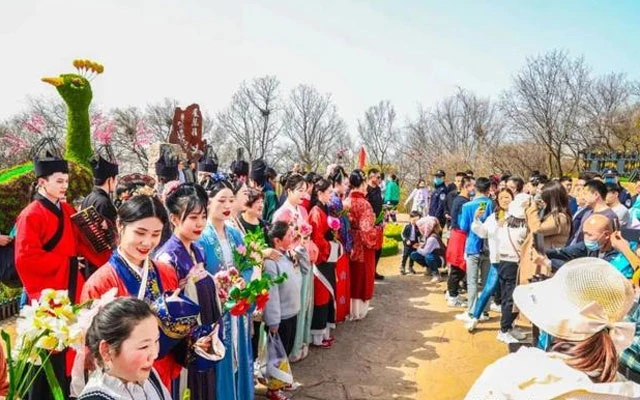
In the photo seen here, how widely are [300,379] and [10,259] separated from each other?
2.84m

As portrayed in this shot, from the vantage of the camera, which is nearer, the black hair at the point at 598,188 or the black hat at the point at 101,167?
the black hat at the point at 101,167

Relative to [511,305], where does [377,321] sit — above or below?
below

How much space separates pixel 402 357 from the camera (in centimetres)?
484

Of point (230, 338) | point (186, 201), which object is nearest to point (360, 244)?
point (230, 338)

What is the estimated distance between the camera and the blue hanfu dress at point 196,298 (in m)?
2.54

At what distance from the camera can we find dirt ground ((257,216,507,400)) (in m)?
4.11

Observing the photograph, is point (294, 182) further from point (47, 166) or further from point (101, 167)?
point (47, 166)

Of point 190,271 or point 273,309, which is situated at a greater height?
point 190,271

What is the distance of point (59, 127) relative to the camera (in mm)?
29047

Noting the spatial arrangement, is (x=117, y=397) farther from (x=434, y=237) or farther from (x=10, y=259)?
(x=434, y=237)

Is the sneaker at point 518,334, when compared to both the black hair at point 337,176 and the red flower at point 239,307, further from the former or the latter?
the red flower at point 239,307

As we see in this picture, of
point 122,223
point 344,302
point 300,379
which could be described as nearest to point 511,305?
point 344,302

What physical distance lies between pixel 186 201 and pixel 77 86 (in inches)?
297

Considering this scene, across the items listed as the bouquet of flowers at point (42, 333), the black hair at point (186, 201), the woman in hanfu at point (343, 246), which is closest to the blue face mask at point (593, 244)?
the woman in hanfu at point (343, 246)
